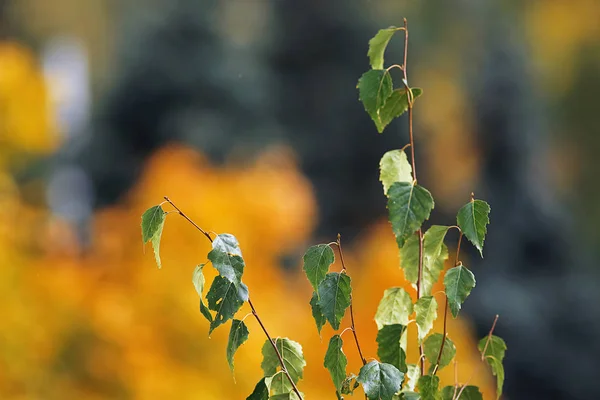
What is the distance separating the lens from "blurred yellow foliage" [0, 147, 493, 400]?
7.06 ft

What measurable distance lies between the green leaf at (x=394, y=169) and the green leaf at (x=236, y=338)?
160 mm

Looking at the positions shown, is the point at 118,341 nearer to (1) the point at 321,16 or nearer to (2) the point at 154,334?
(2) the point at 154,334

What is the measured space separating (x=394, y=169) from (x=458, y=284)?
13 centimetres

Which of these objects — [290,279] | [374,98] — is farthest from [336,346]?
[290,279]

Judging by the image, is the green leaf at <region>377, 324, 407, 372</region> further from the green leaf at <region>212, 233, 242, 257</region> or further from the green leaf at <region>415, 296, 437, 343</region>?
the green leaf at <region>212, 233, 242, 257</region>

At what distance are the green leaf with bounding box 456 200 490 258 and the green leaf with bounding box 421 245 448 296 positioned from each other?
10 centimetres

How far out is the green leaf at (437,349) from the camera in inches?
27.4

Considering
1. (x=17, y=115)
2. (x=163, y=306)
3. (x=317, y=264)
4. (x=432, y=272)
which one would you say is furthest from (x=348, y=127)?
(x=317, y=264)

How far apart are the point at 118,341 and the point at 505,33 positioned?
3.72 meters

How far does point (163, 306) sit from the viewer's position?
7.17 ft

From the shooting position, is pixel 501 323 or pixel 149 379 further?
pixel 501 323

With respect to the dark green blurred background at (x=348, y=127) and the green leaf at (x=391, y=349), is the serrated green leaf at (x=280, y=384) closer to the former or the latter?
the green leaf at (x=391, y=349)

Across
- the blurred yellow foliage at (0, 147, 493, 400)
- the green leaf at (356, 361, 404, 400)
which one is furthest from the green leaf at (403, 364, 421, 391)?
the blurred yellow foliage at (0, 147, 493, 400)

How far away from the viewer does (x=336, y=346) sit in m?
0.63
